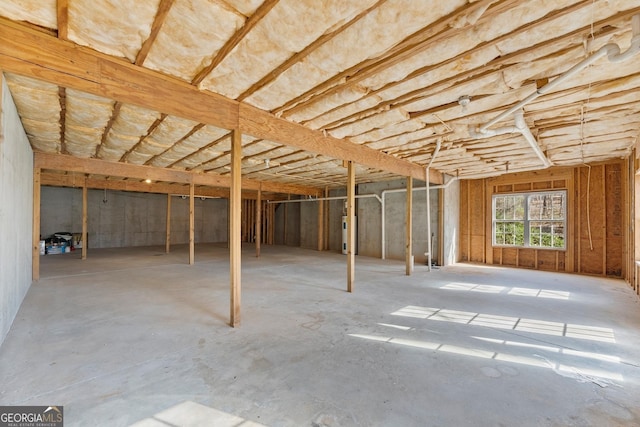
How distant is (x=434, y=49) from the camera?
2.09m

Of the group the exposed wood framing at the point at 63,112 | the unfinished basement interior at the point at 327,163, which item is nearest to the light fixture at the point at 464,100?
the unfinished basement interior at the point at 327,163

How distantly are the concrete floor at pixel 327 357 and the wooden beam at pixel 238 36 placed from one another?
2.42 m

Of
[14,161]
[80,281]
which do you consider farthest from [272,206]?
[14,161]

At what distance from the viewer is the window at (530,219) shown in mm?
6699

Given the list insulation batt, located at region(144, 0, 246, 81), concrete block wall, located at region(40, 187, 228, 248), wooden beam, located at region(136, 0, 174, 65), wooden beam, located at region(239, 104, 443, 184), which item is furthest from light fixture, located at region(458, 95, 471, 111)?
concrete block wall, located at region(40, 187, 228, 248)

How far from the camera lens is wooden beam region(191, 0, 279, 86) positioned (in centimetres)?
170

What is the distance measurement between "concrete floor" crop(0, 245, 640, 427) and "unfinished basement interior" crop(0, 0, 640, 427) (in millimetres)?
20

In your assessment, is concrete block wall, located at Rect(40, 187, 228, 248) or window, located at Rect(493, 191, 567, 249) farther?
concrete block wall, located at Rect(40, 187, 228, 248)

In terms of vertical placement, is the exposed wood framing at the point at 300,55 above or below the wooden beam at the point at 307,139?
above

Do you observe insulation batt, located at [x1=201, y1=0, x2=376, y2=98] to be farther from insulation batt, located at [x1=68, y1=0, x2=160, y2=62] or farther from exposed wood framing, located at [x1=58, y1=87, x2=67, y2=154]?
exposed wood framing, located at [x1=58, y1=87, x2=67, y2=154]

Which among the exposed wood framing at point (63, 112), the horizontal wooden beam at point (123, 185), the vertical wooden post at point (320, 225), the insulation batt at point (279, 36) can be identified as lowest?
the vertical wooden post at point (320, 225)

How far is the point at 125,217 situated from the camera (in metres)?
11.3

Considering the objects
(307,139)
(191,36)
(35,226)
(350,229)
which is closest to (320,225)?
(350,229)

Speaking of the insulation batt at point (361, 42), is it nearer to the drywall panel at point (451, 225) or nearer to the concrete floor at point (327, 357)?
the concrete floor at point (327, 357)
